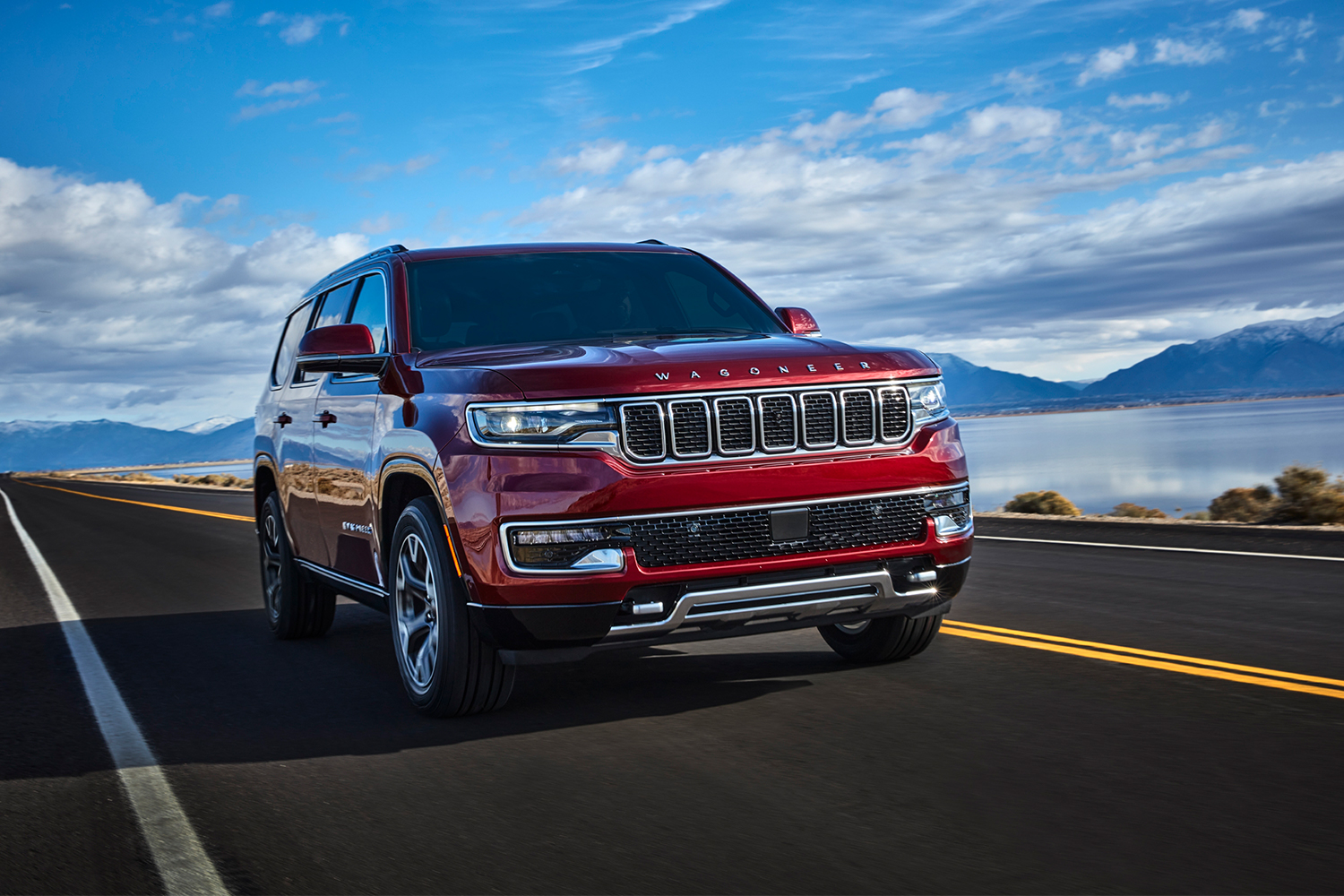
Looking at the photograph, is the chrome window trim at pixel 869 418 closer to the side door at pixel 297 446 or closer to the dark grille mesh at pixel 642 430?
the dark grille mesh at pixel 642 430

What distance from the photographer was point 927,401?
5152 millimetres

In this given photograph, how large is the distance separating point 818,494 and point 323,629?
14.3ft

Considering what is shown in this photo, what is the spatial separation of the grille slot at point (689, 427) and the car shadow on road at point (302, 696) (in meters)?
1.25

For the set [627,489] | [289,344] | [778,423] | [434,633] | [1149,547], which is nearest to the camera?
[627,489]

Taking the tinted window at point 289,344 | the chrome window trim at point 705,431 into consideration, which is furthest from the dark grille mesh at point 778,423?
the tinted window at point 289,344

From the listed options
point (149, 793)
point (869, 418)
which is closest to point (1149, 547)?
point (869, 418)

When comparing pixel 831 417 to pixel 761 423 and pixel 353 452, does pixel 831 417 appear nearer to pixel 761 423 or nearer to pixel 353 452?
pixel 761 423

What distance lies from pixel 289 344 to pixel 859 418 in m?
4.66

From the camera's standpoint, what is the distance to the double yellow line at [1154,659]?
5.05 meters

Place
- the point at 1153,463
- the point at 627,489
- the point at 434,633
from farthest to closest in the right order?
the point at 1153,463, the point at 434,633, the point at 627,489

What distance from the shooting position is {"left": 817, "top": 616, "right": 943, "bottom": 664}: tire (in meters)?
5.75

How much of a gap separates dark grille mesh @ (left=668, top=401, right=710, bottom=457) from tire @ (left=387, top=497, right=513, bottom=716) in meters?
1.07

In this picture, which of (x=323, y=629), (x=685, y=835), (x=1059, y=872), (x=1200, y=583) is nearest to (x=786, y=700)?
(x=685, y=835)

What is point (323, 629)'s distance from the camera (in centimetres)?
785
